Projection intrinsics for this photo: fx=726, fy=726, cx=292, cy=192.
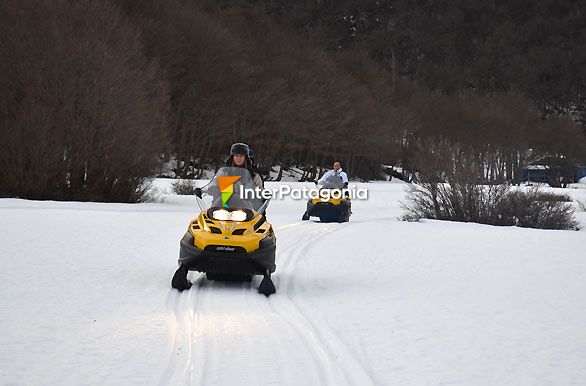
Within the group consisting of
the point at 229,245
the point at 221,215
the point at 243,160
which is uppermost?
the point at 243,160

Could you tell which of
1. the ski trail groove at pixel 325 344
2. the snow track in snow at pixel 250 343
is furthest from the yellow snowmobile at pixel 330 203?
the snow track in snow at pixel 250 343

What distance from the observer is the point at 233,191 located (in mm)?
10133

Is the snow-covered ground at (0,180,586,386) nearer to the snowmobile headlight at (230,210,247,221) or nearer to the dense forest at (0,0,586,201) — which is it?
the snowmobile headlight at (230,210,247,221)

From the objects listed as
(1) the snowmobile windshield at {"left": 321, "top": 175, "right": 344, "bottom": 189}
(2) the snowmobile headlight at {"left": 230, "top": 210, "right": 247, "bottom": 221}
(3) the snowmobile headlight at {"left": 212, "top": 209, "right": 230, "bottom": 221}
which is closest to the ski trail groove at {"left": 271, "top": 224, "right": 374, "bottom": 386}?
(2) the snowmobile headlight at {"left": 230, "top": 210, "right": 247, "bottom": 221}

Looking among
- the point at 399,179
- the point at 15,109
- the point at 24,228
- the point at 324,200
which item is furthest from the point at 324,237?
the point at 399,179

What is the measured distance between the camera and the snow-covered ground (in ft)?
19.7

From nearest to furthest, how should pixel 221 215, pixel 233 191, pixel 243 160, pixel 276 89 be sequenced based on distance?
pixel 221 215, pixel 233 191, pixel 243 160, pixel 276 89

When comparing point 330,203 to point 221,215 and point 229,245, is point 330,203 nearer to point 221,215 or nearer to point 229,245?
point 221,215

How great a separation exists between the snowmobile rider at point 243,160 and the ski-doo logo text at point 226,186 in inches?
12.1

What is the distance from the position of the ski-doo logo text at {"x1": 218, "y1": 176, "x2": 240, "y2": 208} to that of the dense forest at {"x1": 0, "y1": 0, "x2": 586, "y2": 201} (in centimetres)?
155

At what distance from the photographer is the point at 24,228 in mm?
16297

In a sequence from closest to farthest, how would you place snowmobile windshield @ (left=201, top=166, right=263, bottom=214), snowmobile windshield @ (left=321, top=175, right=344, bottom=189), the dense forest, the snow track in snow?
the snow track in snow → snowmobile windshield @ (left=201, top=166, right=263, bottom=214) → snowmobile windshield @ (left=321, top=175, right=344, bottom=189) → the dense forest

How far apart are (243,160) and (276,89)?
46.4m

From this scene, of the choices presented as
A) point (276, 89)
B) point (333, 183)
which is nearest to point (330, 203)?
point (333, 183)
